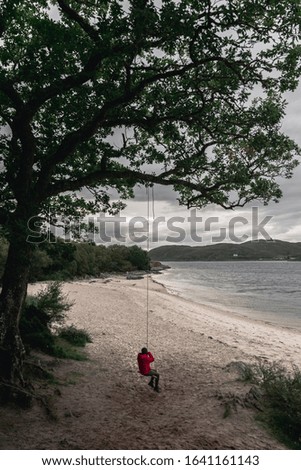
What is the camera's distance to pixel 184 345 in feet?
50.5

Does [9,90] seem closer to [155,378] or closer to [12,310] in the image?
[12,310]

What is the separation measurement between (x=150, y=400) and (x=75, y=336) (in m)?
6.20

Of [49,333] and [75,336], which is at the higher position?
[49,333]

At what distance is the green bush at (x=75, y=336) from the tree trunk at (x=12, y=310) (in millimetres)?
5678

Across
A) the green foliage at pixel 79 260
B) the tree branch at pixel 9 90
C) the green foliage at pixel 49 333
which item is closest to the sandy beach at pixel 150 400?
the green foliage at pixel 49 333

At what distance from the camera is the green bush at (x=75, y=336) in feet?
45.2

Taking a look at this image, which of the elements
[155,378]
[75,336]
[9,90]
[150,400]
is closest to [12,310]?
[150,400]

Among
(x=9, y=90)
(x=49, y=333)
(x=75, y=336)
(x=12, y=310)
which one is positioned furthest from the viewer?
(x=75, y=336)

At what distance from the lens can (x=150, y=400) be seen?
8992 millimetres

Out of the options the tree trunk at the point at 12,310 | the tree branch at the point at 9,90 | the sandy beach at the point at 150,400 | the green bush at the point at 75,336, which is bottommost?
the sandy beach at the point at 150,400

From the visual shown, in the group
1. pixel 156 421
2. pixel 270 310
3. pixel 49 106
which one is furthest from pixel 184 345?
pixel 270 310

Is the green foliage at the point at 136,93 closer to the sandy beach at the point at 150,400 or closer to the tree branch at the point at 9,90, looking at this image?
the tree branch at the point at 9,90

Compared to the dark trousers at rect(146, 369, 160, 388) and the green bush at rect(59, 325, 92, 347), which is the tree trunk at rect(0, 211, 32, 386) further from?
the green bush at rect(59, 325, 92, 347)
